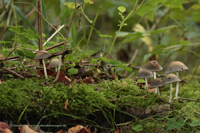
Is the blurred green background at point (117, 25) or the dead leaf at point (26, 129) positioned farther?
the blurred green background at point (117, 25)

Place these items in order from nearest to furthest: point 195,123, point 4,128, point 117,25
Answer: point 4,128
point 195,123
point 117,25

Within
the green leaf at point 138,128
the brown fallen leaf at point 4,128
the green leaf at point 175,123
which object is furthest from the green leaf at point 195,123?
the brown fallen leaf at point 4,128

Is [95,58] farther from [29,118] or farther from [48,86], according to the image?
[29,118]

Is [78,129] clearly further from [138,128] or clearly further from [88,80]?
[88,80]

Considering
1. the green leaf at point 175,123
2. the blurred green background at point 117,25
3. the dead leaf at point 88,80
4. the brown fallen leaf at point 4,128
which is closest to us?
the brown fallen leaf at point 4,128

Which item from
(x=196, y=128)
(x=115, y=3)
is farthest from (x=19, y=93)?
(x=115, y=3)

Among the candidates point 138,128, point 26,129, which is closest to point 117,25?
point 138,128

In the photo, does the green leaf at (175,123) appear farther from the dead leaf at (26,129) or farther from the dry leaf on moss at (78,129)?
the dead leaf at (26,129)

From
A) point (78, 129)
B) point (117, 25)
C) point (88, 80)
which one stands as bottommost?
point (78, 129)

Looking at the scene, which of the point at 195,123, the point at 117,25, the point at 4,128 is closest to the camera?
the point at 4,128

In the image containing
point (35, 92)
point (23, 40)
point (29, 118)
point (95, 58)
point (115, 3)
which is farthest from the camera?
point (115, 3)

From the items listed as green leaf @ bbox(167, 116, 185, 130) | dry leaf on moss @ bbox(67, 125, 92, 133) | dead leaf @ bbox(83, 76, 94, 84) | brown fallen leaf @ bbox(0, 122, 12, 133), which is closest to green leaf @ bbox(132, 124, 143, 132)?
green leaf @ bbox(167, 116, 185, 130)
